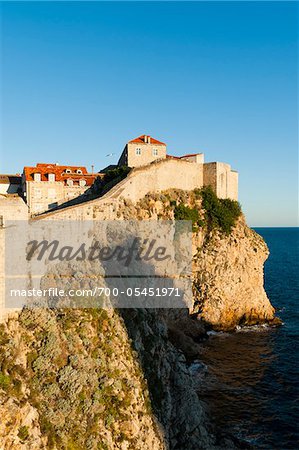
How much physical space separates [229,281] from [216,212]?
8990 millimetres

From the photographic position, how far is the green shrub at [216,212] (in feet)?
153

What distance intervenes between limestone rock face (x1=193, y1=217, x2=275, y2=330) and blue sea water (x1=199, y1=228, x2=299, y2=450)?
2.56 meters

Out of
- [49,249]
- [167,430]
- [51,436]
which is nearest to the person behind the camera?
[51,436]

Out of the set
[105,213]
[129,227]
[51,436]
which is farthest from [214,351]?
[51,436]

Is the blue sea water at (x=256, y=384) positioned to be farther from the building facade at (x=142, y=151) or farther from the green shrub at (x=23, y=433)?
the building facade at (x=142, y=151)

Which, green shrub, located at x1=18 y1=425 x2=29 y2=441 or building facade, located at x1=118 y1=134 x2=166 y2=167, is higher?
building facade, located at x1=118 y1=134 x2=166 y2=167

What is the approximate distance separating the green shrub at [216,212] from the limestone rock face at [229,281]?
109 centimetres

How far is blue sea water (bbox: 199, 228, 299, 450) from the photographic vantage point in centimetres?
2588

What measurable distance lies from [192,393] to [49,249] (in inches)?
547

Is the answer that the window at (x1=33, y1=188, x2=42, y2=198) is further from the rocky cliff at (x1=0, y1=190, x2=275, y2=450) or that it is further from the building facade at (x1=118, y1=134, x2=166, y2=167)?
the rocky cliff at (x1=0, y1=190, x2=275, y2=450)

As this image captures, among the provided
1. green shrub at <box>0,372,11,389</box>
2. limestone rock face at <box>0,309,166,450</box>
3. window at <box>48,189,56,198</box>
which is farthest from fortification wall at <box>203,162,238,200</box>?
green shrub at <box>0,372,11,389</box>

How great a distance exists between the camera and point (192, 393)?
24.8 metres

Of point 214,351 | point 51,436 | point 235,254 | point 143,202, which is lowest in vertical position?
point 214,351

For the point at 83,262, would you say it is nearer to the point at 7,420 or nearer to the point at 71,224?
the point at 71,224
